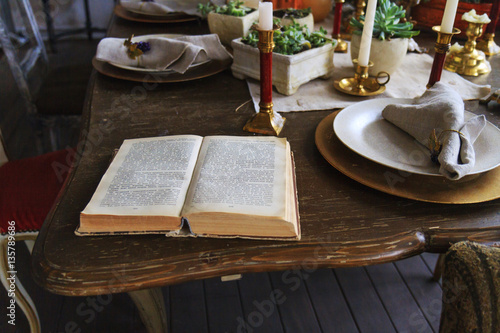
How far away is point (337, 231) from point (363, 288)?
0.94 m

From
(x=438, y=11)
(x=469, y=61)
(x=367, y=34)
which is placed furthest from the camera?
(x=438, y=11)

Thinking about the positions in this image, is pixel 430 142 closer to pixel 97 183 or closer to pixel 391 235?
→ pixel 391 235

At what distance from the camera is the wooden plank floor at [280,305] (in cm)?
135

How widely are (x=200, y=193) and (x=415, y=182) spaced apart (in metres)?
0.36

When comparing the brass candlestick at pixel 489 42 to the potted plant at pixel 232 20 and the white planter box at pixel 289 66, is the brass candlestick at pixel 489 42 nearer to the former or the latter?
the white planter box at pixel 289 66

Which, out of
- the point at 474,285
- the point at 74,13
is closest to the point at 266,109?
the point at 474,285

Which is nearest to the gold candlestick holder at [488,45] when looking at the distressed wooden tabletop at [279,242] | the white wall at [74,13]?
the distressed wooden tabletop at [279,242]

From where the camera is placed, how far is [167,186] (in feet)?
2.24

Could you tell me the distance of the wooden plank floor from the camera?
4.44 ft

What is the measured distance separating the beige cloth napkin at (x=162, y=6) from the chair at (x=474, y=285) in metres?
1.33

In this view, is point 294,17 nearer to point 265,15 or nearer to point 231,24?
point 231,24

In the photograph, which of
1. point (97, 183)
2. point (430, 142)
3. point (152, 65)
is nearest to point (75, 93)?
point (152, 65)

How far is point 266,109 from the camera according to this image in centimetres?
89

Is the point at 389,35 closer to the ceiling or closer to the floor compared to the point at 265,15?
closer to the floor
